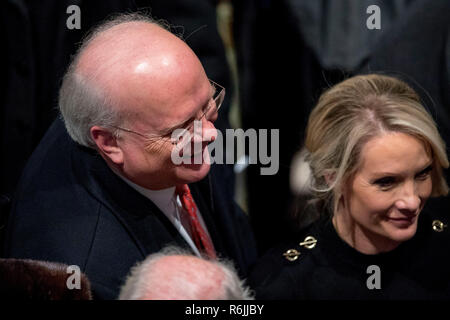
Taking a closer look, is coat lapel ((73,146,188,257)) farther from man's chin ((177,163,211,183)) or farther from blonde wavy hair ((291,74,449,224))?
blonde wavy hair ((291,74,449,224))

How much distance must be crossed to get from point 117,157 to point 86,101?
0.44 feet

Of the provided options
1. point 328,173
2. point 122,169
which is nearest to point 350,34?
point 328,173

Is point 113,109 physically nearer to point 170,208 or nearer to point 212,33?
point 170,208

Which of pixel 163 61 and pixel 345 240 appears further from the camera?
pixel 345 240

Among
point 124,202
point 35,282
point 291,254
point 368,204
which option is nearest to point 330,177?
point 368,204

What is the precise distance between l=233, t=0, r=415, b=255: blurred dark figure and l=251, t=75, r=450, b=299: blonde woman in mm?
231

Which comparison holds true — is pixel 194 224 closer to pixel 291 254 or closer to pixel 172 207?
pixel 172 207

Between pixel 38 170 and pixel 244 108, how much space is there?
68cm

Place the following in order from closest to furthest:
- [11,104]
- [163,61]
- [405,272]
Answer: [163,61] < [405,272] < [11,104]

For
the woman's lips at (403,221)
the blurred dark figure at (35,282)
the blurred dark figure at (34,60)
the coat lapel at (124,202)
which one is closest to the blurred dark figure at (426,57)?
the woman's lips at (403,221)

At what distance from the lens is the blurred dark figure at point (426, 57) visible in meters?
1.60

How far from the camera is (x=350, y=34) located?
1.93 metres

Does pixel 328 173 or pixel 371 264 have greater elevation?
pixel 328 173

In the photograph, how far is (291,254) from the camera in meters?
1.59
